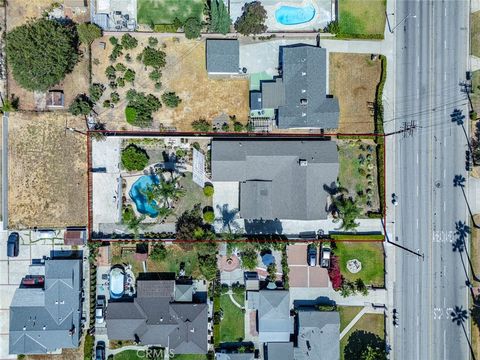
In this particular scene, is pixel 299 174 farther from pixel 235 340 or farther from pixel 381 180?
pixel 235 340

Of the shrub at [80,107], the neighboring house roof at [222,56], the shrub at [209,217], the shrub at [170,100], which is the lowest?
the shrub at [209,217]

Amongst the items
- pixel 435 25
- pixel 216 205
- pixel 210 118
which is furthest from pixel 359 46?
pixel 216 205

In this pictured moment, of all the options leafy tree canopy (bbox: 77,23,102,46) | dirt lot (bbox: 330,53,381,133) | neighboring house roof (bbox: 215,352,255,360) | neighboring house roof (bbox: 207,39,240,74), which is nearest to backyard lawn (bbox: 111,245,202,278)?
neighboring house roof (bbox: 215,352,255,360)

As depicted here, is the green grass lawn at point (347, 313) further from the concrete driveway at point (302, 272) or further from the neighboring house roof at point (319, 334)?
the concrete driveway at point (302, 272)

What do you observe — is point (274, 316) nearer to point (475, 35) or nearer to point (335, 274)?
point (335, 274)

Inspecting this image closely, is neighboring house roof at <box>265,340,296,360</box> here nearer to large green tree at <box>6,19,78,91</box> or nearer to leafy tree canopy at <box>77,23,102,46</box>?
large green tree at <box>6,19,78,91</box>

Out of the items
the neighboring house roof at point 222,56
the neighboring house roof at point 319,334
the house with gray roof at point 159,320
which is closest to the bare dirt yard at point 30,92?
the neighboring house roof at point 222,56
